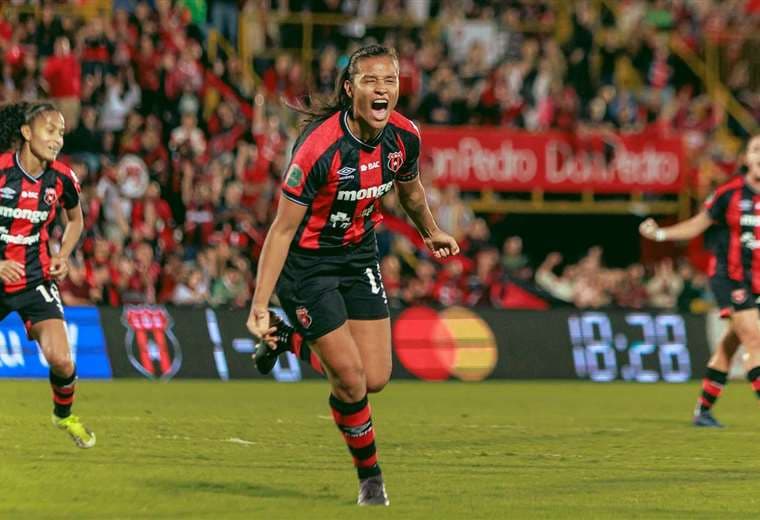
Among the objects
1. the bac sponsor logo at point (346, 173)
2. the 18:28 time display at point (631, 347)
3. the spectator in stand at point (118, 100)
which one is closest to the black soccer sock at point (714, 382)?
the bac sponsor logo at point (346, 173)

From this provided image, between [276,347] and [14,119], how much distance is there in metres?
3.21

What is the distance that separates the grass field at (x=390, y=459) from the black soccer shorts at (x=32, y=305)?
0.92 metres

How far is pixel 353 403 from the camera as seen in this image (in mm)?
8297

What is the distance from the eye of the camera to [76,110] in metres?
22.3

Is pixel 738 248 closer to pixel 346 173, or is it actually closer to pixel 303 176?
pixel 346 173

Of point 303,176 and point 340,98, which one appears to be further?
point 340,98

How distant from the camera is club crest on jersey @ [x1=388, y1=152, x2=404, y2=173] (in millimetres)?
8484

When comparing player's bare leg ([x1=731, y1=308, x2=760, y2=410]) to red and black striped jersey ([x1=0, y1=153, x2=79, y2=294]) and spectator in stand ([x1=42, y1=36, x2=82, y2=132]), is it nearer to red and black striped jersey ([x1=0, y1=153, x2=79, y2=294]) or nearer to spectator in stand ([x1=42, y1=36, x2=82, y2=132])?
red and black striped jersey ([x1=0, y1=153, x2=79, y2=294])

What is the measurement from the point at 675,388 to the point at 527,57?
9.27 meters

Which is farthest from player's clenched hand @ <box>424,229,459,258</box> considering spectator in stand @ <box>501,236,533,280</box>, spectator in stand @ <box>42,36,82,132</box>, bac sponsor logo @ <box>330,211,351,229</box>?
spectator in stand @ <box>501,236,533,280</box>

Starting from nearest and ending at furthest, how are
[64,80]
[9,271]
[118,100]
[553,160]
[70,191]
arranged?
[9,271]
[70,191]
[64,80]
[118,100]
[553,160]

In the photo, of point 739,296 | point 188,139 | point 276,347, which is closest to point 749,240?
point 739,296

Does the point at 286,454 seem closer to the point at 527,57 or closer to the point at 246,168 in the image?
the point at 246,168

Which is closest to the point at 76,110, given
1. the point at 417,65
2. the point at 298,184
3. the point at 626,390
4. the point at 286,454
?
the point at 417,65
